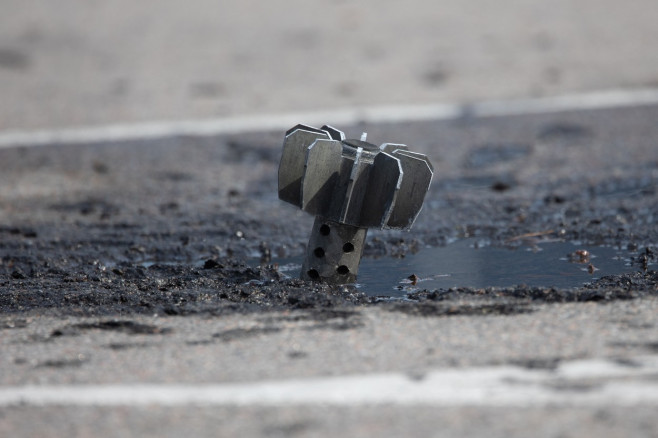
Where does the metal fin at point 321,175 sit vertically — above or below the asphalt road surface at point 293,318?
above

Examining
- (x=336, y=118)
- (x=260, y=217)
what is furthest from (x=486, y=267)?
(x=336, y=118)

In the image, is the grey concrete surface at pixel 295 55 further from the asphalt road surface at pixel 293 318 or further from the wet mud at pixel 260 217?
the asphalt road surface at pixel 293 318

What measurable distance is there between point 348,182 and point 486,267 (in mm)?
907

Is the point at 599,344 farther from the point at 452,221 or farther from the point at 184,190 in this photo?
the point at 184,190

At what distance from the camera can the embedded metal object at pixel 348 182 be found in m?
3.71

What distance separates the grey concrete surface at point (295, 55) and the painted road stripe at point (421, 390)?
16.2 ft

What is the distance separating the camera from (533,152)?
6453 mm

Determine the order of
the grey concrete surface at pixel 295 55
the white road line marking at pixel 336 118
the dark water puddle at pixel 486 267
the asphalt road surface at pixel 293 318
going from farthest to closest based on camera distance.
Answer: the grey concrete surface at pixel 295 55, the white road line marking at pixel 336 118, the dark water puddle at pixel 486 267, the asphalt road surface at pixel 293 318

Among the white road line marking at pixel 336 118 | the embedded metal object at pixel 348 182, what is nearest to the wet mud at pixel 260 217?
the white road line marking at pixel 336 118

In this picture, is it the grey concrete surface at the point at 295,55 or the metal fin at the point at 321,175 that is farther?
the grey concrete surface at the point at 295,55

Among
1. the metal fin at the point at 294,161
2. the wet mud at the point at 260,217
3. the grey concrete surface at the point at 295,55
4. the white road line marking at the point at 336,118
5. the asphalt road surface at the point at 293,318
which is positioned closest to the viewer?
the asphalt road surface at the point at 293,318

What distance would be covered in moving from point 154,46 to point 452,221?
4893mm

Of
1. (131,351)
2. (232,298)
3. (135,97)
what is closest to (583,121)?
(135,97)

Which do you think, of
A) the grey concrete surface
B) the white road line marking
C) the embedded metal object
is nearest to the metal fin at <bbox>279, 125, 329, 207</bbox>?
the embedded metal object
